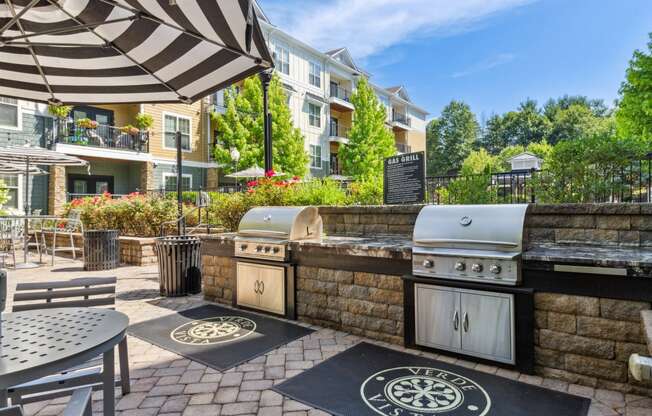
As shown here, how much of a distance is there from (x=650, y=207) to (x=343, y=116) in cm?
2487

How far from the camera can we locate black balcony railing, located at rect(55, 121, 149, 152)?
13844 mm

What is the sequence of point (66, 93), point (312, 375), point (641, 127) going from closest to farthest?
point (312, 375) < point (66, 93) < point (641, 127)

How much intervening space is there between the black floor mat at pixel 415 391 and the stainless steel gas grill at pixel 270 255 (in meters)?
1.32

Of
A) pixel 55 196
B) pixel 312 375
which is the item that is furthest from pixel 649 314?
pixel 55 196

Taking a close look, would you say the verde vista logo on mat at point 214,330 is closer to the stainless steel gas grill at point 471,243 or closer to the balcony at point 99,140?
the stainless steel gas grill at point 471,243

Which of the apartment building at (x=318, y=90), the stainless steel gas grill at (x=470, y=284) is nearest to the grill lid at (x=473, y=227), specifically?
the stainless steel gas grill at (x=470, y=284)

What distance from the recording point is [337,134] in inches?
1021

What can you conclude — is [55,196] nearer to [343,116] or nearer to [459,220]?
[459,220]

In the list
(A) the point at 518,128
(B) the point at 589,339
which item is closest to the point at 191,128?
(B) the point at 589,339

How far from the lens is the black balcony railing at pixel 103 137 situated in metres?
13.8

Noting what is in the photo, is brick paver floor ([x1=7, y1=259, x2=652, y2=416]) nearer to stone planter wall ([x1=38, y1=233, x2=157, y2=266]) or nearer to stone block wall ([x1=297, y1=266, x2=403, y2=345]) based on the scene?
stone block wall ([x1=297, y1=266, x2=403, y2=345])

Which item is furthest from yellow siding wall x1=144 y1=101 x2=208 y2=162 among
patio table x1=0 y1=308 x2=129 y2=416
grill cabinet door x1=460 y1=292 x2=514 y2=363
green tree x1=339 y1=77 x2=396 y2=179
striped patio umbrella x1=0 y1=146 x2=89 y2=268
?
grill cabinet door x1=460 y1=292 x2=514 y2=363

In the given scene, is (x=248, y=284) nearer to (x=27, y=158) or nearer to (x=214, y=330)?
(x=214, y=330)

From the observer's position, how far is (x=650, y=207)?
128 inches
